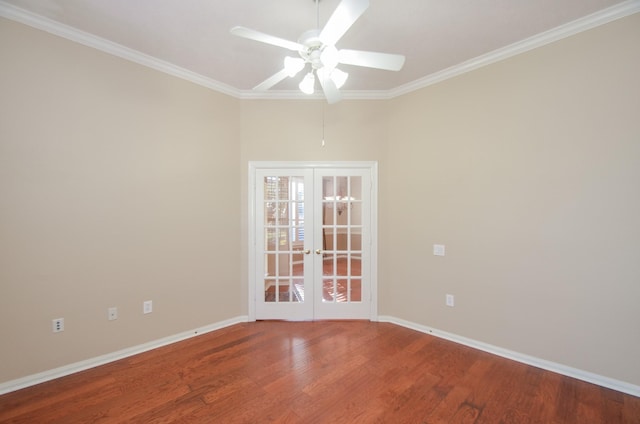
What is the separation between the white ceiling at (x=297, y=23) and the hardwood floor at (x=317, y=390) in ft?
9.68

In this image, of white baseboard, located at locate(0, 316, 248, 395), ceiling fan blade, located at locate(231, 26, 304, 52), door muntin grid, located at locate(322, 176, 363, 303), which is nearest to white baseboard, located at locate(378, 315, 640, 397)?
door muntin grid, located at locate(322, 176, 363, 303)

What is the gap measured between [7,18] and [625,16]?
15.7 ft

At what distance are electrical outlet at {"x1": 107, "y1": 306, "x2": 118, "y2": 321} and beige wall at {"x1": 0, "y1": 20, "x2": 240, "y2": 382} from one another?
0.13ft

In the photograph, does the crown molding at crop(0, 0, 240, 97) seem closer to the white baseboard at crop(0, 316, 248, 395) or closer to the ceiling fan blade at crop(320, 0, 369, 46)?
the ceiling fan blade at crop(320, 0, 369, 46)

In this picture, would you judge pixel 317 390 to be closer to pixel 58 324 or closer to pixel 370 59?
pixel 58 324

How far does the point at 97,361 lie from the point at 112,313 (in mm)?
423

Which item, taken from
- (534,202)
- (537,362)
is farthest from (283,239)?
(537,362)

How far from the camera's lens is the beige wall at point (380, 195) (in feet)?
7.07

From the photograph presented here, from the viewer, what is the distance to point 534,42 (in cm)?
244

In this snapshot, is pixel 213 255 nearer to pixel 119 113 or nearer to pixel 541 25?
pixel 119 113

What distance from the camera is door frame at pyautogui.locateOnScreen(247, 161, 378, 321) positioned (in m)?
3.47

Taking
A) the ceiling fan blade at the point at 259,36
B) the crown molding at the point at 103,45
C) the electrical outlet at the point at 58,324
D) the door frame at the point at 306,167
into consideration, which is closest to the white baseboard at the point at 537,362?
the door frame at the point at 306,167

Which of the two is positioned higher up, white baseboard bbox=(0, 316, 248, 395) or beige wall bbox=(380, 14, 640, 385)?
beige wall bbox=(380, 14, 640, 385)

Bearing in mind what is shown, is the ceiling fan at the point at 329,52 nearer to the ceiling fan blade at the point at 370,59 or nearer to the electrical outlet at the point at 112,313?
the ceiling fan blade at the point at 370,59
